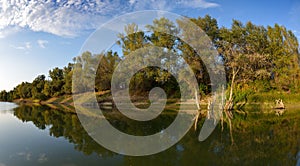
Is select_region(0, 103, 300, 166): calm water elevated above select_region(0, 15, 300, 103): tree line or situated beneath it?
situated beneath

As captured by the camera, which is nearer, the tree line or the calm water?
the calm water

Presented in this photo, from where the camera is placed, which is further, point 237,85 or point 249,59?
point 237,85

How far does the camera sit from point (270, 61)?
30422mm

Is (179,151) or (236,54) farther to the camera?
(236,54)

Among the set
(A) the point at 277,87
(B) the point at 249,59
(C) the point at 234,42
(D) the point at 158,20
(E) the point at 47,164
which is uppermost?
(D) the point at 158,20

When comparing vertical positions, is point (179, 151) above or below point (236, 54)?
below

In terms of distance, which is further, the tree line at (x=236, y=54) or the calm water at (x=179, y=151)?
the tree line at (x=236, y=54)

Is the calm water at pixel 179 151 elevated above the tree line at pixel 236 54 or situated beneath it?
situated beneath

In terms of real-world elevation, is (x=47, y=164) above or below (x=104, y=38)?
below

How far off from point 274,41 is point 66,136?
A: 28729 mm

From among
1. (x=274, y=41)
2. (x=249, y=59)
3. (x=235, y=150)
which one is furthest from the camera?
(x=274, y=41)

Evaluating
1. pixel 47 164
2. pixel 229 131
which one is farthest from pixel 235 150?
pixel 47 164

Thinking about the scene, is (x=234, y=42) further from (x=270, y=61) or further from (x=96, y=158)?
(x=96, y=158)

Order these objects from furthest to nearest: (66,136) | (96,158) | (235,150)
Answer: (66,136)
(235,150)
(96,158)
